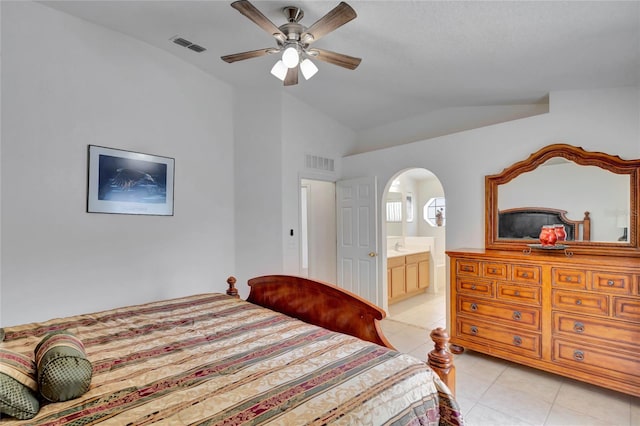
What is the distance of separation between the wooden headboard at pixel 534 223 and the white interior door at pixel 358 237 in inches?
61.2

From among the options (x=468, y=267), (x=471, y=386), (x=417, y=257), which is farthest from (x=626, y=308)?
(x=417, y=257)

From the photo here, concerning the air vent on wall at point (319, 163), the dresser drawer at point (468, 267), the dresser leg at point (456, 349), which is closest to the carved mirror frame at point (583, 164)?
the dresser drawer at point (468, 267)

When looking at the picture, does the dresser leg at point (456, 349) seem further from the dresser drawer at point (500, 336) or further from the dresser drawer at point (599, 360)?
the dresser drawer at point (599, 360)

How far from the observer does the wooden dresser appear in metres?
2.29

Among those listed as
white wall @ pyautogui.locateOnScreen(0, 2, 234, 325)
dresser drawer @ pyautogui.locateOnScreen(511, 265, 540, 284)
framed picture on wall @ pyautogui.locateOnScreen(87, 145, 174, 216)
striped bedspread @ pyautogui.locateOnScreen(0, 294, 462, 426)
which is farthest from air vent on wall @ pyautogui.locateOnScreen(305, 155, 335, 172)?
striped bedspread @ pyautogui.locateOnScreen(0, 294, 462, 426)

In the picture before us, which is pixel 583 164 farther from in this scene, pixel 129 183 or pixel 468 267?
pixel 129 183

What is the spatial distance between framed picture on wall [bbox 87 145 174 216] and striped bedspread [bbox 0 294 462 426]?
160 centimetres

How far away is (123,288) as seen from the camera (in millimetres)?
3312

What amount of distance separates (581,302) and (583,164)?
1.24 metres

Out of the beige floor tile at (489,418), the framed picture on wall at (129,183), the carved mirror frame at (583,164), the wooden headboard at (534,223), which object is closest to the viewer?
the beige floor tile at (489,418)

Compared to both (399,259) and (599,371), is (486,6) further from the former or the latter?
(399,259)

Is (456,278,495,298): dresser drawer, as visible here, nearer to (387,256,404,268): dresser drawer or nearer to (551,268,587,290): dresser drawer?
(551,268,587,290): dresser drawer

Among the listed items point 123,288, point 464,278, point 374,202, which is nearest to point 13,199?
point 123,288

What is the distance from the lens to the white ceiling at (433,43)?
1.99 meters
